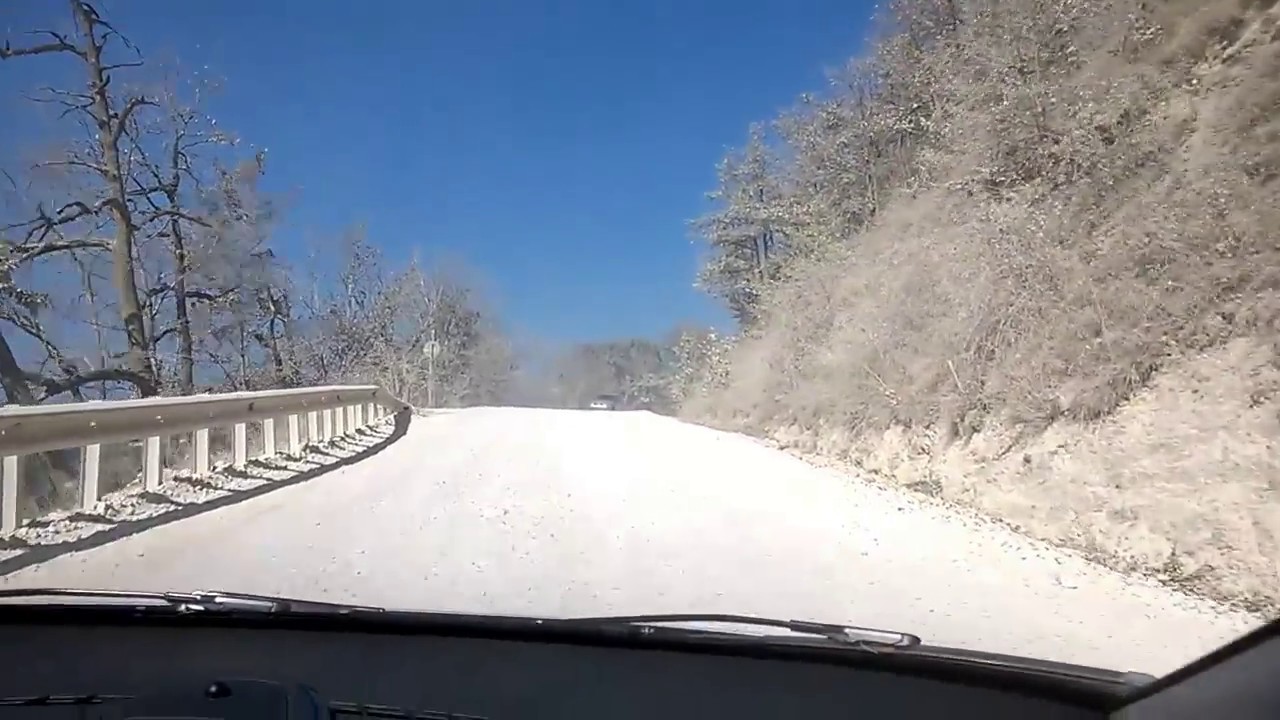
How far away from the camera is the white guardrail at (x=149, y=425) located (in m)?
6.59

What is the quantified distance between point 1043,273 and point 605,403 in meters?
11.7

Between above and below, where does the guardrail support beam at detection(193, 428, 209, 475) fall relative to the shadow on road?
above

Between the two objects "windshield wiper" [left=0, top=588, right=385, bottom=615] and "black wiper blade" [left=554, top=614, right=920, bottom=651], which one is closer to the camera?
"black wiper blade" [left=554, top=614, right=920, bottom=651]

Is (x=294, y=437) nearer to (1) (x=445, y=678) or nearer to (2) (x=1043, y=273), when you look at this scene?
(2) (x=1043, y=273)

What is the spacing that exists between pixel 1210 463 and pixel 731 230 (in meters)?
7.79

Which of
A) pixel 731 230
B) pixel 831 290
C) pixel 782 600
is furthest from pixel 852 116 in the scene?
pixel 782 600

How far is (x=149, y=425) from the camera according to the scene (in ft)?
26.6

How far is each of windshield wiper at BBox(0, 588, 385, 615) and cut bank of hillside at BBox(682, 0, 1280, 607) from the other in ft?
13.2

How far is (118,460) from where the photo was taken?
8516mm

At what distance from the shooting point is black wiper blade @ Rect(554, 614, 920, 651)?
297 cm

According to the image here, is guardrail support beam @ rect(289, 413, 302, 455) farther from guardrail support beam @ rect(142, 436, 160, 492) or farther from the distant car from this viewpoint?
the distant car

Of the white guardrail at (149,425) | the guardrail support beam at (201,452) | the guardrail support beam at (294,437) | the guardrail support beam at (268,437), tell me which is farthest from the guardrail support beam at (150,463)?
the guardrail support beam at (294,437)

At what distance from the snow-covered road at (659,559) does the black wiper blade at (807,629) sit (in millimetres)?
909

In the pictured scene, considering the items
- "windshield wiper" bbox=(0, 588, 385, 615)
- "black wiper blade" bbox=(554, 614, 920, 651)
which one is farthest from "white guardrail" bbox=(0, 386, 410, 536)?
"black wiper blade" bbox=(554, 614, 920, 651)
